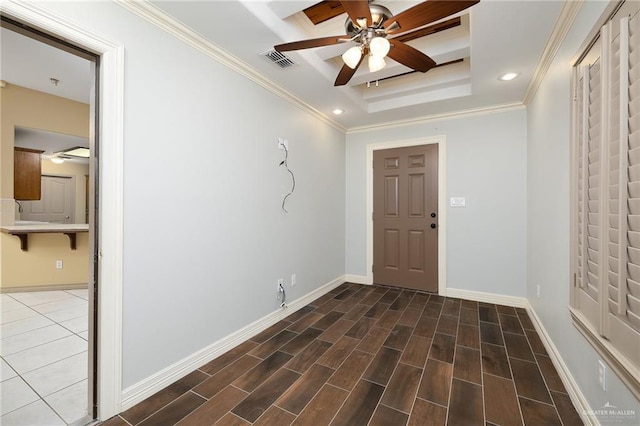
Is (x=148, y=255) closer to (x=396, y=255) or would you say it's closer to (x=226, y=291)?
(x=226, y=291)

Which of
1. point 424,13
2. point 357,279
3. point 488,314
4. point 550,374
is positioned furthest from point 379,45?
point 357,279

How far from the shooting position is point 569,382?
170 centimetres

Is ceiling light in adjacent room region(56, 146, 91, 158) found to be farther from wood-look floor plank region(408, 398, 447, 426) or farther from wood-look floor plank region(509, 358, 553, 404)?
wood-look floor plank region(509, 358, 553, 404)

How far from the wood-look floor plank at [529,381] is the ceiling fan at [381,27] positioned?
2.32 meters

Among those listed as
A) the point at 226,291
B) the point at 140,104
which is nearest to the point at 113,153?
the point at 140,104

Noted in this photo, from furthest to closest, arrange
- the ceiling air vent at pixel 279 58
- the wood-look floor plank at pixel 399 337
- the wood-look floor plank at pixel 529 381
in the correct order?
the wood-look floor plank at pixel 399 337 < the ceiling air vent at pixel 279 58 < the wood-look floor plank at pixel 529 381

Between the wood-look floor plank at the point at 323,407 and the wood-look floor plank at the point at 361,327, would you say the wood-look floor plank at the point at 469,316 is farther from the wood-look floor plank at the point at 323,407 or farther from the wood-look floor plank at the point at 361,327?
the wood-look floor plank at the point at 323,407

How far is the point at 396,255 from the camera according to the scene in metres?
3.98

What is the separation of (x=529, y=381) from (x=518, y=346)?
0.54m

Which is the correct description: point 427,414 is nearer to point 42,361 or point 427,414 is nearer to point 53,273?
point 42,361

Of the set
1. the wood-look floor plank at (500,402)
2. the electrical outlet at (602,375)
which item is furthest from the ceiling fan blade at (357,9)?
the wood-look floor plank at (500,402)

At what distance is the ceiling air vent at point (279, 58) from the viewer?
2.20m

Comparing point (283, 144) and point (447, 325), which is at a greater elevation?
point (283, 144)

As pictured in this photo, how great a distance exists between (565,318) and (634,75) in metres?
1.55
